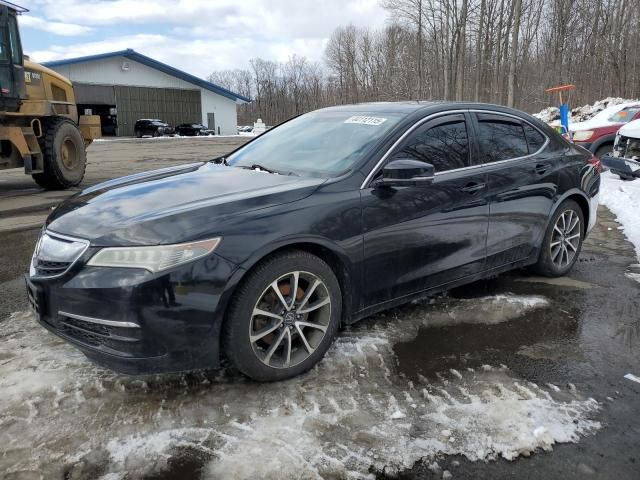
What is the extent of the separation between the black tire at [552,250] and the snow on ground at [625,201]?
138 cm

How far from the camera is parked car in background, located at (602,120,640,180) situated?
945 centimetres

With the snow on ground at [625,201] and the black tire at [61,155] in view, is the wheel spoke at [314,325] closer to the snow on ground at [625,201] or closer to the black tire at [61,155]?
the snow on ground at [625,201]

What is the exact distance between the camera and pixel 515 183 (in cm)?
416

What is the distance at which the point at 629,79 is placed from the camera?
33125 millimetres

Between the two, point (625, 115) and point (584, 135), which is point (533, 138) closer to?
point (584, 135)

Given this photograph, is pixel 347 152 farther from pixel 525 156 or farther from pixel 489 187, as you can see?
pixel 525 156

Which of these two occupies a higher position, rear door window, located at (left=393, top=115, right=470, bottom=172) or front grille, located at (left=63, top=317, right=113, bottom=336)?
rear door window, located at (left=393, top=115, right=470, bottom=172)

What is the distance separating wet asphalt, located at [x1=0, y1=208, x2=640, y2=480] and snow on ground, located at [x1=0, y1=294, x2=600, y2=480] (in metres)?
0.08

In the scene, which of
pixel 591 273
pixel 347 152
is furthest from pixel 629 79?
pixel 347 152

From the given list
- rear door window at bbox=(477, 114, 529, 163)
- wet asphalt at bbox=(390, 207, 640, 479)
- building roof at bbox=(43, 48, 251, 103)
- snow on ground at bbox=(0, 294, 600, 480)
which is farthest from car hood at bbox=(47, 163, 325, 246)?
building roof at bbox=(43, 48, 251, 103)

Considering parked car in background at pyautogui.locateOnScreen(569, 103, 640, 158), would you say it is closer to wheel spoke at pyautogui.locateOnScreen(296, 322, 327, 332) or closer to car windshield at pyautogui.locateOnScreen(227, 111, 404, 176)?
car windshield at pyautogui.locateOnScreen(227, 111, 404, 176)

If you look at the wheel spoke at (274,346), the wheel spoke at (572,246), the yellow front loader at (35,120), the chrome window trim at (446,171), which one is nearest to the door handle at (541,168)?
the chrome window trim at (446,171)

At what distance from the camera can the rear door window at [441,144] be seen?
3568 millimetres

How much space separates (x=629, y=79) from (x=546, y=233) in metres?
35.1
